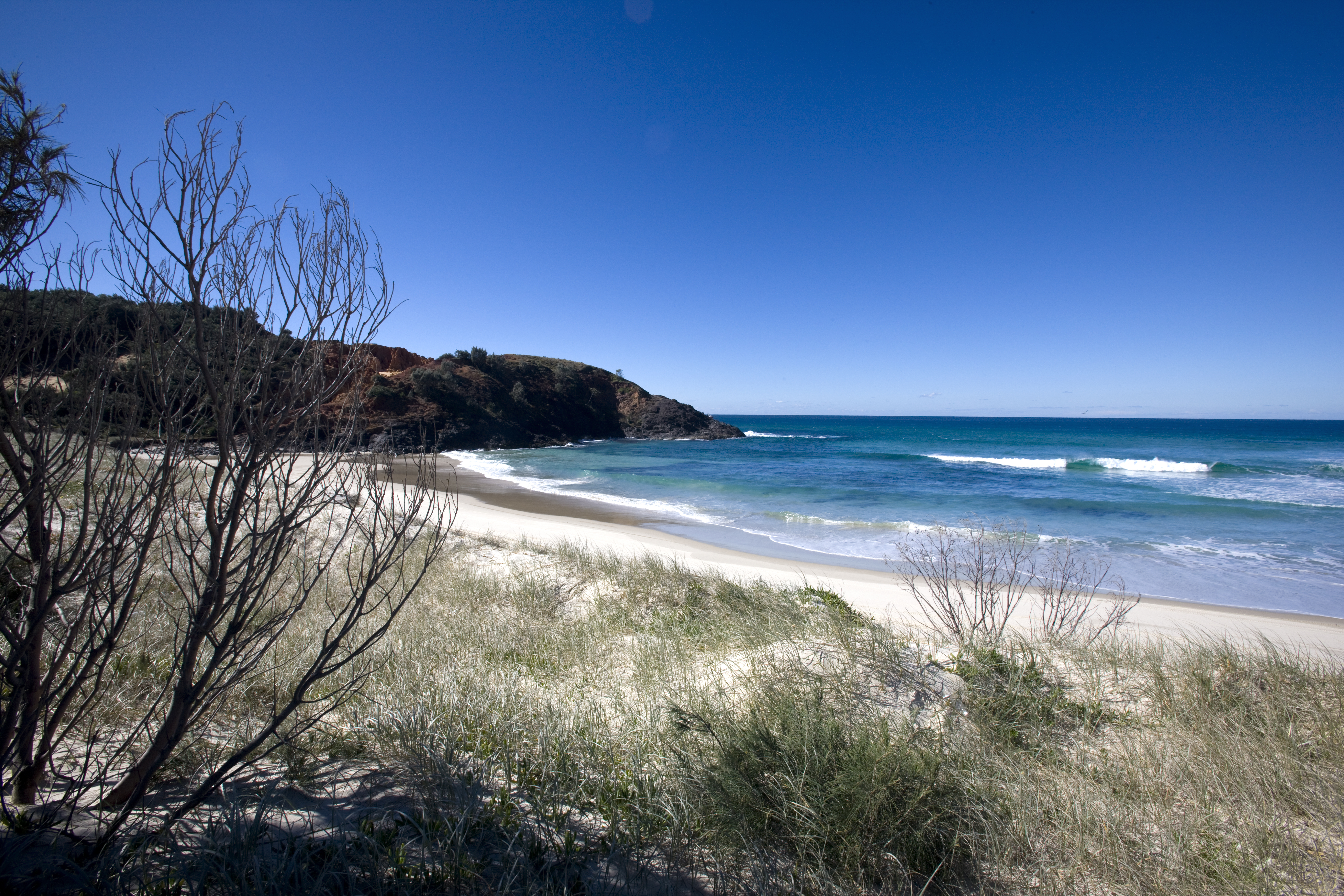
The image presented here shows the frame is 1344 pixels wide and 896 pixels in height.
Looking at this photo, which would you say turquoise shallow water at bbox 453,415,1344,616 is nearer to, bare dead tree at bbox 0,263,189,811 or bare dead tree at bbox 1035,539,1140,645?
bare dead tree at bbox 1035,539,1140,645

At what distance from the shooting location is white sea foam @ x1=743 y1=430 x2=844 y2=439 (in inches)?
2290

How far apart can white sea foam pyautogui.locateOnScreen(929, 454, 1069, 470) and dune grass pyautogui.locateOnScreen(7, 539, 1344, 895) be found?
31685mm

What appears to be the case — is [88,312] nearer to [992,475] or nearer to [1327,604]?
[1327,604]

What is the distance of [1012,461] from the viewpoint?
116 feet

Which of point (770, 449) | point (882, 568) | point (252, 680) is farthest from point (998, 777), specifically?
point (770, 449)

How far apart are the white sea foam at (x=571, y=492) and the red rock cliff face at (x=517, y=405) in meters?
2.89

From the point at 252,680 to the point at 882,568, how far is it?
368 inches

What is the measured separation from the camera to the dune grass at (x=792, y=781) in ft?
7.23

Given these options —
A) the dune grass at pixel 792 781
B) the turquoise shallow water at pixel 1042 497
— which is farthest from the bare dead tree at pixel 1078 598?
the dune grass at pixel 792 781

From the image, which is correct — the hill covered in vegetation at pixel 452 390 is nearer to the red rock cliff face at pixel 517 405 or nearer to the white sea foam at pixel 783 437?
the red rock cliff face at pixel 517 405

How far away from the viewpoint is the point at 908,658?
4.24m

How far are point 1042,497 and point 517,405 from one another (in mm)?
34617

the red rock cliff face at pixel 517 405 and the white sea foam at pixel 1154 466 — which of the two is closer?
the white sea foam at pixel 1154 466

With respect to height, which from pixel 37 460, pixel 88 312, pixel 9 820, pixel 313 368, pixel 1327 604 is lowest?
pixel 1327 604
